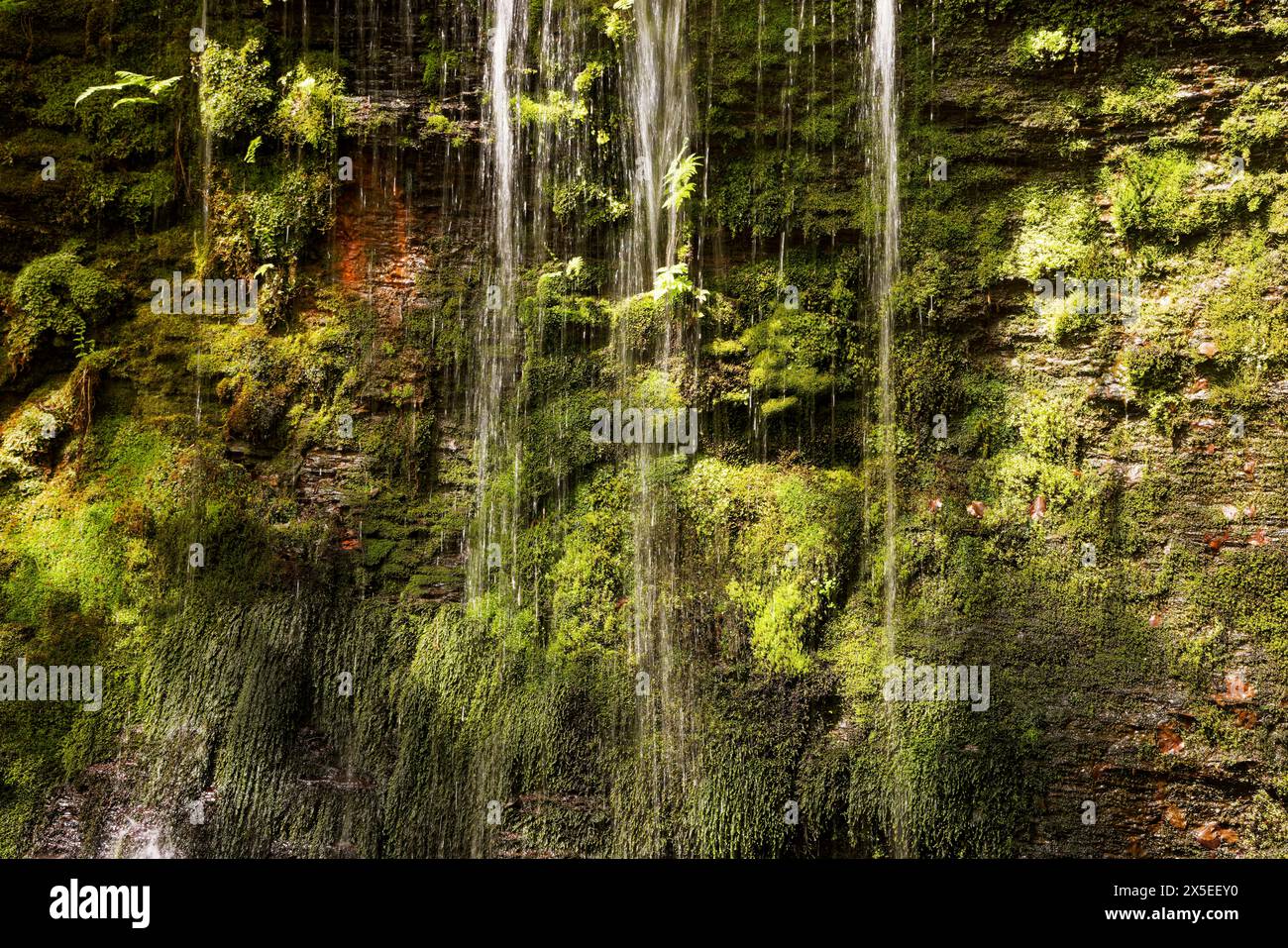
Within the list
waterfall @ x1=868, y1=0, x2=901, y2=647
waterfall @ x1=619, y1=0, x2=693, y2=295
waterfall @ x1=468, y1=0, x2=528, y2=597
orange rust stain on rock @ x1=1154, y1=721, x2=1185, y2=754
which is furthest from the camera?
waterfall @ x1=468, y1=0, x2=528, y2=597

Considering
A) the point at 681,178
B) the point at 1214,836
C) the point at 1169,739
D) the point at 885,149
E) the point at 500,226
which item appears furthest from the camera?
the point at 500,226

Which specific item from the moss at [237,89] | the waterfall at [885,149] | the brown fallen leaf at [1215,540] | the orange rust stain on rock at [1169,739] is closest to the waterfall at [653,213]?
the waterfall at [885,149]

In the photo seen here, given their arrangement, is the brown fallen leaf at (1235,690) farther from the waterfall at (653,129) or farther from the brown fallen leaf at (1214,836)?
the waterfall at (653,129)

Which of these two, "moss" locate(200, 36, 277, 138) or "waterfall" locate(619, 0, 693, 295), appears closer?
"waterfall" locate(619, 0, 693, 295)

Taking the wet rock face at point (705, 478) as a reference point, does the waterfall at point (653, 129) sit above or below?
above

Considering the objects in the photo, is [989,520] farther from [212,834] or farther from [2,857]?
[2,857]

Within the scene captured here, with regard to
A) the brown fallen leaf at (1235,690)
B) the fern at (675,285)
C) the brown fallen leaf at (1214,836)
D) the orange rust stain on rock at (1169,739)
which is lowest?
the brown fallen leaf at (1214,836)

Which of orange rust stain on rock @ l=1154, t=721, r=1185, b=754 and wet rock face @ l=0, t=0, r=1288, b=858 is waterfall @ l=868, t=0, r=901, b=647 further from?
orange rust stain on rock @ l=1154, t=721, r=1185, b=754

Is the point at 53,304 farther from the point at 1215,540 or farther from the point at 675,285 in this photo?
the point at 1215,540

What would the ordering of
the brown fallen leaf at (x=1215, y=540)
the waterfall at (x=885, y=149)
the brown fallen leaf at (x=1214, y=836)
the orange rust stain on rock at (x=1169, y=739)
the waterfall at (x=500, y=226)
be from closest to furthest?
the brown fallen leaf at (x=1214, y=836) → the orange rust stain on rock at (x=1169, y=739) → the brown fallen leaf at (x=1215, y=540) → the waterfall at (x=885, y=149) → the waterfall at (x=500, y=226)

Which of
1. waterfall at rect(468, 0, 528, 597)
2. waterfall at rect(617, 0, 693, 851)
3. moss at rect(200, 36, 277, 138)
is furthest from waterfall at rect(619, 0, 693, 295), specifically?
moss at rect(200, 36, 277, 138)

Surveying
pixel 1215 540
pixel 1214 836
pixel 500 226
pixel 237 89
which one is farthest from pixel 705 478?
pixel 237 89

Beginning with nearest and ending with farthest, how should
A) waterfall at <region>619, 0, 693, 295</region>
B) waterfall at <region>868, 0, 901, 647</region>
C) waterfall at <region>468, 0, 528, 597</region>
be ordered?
waterfall at <region>868, 0, 901, 647</region>
waterfall at <region>619, 0, 693, 295</region>
waterfall at <region>468, 0, 528, 597</region>

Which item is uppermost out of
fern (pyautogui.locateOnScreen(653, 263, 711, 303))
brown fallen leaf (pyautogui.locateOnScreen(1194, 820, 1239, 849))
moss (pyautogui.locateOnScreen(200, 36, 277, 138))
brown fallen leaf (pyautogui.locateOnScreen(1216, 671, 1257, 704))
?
moss (pyautogui.locateOnScreen(200, 36, 277, 138))
